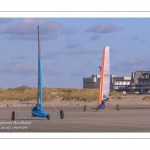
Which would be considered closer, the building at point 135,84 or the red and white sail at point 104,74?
the red and white sail at point 104,74

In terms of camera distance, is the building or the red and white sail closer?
the red and white sail

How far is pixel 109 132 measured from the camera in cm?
1844

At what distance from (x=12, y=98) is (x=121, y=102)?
34.3 feet

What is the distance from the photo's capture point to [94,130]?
19.4m

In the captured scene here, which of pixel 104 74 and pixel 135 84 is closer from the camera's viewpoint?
pixel 104 74

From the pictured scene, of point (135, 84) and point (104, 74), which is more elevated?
point (135, 84)
